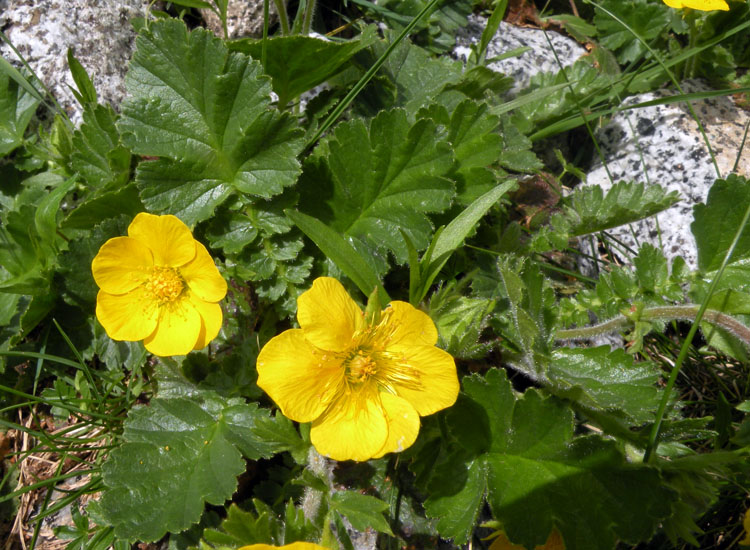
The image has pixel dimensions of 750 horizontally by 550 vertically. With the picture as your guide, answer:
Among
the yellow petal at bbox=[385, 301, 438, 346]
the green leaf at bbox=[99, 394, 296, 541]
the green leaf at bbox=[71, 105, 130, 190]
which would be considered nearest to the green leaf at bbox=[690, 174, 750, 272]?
the yellow petal at bbox=[385, 301, 438, 346]

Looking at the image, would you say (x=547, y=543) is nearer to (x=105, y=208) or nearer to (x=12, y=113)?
(x=105, y=208)

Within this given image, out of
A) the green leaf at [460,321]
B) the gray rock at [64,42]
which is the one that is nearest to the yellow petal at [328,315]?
the green leaf at [460,321]

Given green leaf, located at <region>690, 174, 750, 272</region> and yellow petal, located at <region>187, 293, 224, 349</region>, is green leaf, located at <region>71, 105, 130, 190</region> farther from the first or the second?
green leaf, located at <region>690, 174, 750, 272</region>

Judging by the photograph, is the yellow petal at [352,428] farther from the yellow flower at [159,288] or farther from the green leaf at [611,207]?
the green leaf at [611,207]

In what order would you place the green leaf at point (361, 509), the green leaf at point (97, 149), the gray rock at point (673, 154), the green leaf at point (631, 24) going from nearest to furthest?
the green leaf at point (361, 509) → the green leaf at point (97, 149) → the gray rock at point (673, 154) → the green leaf at point (631, 24)

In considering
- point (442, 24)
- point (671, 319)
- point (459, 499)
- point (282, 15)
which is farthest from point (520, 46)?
point (459, 499)
